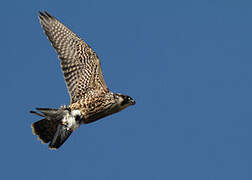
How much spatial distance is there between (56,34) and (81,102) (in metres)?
1.86

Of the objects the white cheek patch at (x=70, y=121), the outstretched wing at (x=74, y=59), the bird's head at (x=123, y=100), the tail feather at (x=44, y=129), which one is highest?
the outstretched wing at (x=74, y=59)

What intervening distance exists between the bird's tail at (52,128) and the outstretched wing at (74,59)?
0.63 m

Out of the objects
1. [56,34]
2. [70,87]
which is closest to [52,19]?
[56,34]

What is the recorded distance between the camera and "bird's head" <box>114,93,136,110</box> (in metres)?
9.16

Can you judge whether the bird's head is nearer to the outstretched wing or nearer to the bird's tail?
the outstretched wing

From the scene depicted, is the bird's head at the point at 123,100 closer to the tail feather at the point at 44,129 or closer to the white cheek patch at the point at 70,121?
→ the white cheek patch at the point at 70,121

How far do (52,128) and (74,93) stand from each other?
0.74 m

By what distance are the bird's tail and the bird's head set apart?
97 centimetres

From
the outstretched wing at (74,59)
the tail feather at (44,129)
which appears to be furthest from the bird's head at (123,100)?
the tail feather at (44,129)

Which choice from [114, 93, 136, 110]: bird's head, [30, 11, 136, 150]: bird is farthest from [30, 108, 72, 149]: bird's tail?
[114, 93, 136, 110]: bird's head

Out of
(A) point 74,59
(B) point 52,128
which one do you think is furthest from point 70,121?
(A) point 74,59

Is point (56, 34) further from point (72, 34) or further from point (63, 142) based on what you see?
point (63, 142)

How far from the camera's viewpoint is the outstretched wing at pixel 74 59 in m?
9.66

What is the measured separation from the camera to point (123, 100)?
30.1 feet
